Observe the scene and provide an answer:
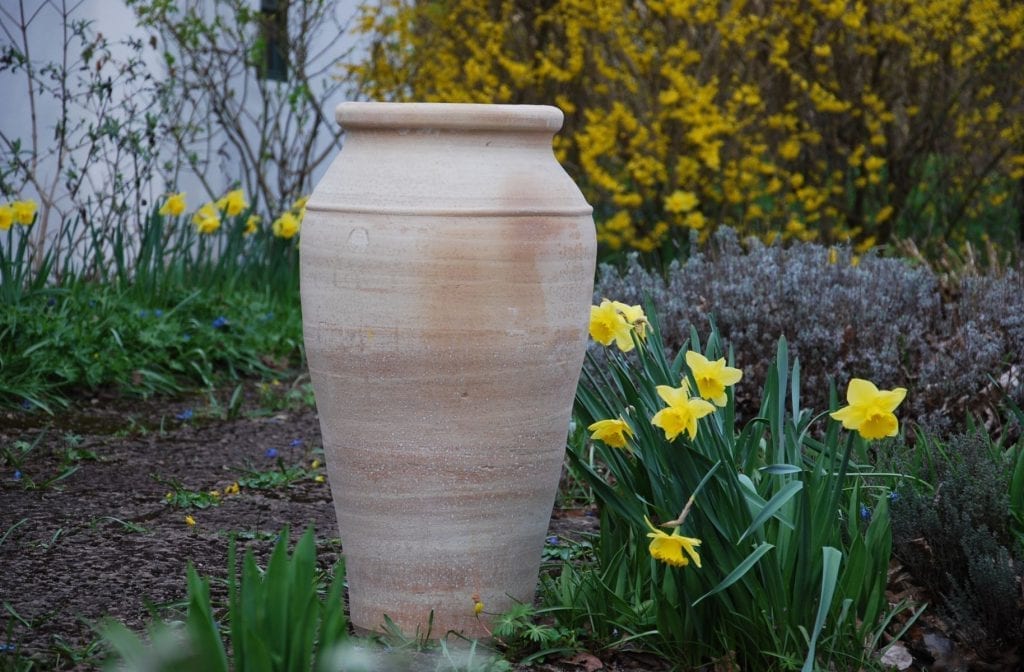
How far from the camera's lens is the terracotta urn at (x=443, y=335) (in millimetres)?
2219

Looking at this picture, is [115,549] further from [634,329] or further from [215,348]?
[215,348]

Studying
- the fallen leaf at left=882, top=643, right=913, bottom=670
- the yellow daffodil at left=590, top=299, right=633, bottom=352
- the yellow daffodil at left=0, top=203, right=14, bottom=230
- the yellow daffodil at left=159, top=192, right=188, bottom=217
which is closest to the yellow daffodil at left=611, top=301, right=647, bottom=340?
the yellow daffodil at left=590, top=299, right=633, bottom=352

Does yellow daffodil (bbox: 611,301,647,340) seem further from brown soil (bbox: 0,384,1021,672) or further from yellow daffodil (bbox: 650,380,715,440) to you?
brown soil (bbox: 0,384,1021,672)

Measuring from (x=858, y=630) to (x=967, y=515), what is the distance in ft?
1.17

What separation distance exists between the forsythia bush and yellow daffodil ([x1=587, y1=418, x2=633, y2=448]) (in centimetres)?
504

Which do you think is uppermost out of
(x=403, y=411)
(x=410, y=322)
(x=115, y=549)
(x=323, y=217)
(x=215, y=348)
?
(x=323, y=217)

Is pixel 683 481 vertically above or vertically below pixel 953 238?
above

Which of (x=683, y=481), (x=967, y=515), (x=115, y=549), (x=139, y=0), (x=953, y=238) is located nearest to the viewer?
(x=683, y=481)

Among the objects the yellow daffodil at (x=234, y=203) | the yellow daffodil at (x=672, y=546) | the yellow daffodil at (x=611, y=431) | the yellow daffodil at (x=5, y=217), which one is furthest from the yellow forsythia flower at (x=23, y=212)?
the yellow daffodil at (x=672, y=546)

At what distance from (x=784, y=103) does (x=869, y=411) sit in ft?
19.7

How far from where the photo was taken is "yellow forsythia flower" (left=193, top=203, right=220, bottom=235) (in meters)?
5.40

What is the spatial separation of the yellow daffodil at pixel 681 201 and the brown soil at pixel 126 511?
315 centimetres

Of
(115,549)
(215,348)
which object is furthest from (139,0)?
(115,549)

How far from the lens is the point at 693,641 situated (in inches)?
89.8
